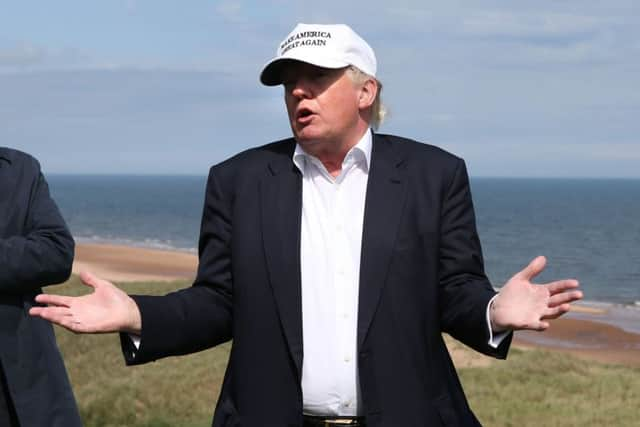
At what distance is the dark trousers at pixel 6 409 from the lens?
420cm

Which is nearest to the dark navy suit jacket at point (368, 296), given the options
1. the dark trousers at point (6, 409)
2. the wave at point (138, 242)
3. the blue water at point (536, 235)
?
the dark trousers at point (6, 409)

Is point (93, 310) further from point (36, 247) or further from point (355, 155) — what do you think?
point (36, 247)

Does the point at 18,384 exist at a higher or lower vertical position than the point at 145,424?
higher

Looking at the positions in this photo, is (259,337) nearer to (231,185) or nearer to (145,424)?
(231,185)

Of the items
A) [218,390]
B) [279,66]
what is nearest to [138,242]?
[218,390]

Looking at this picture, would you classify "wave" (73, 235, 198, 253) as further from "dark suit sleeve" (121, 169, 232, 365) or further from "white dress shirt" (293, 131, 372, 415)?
"white dress shirt" (293, 131, 372, 415)

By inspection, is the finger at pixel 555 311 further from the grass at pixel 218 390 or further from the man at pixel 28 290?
the grass at pixel 218 390

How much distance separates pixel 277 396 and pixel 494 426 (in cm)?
698

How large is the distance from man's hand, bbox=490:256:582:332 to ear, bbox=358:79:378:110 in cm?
79

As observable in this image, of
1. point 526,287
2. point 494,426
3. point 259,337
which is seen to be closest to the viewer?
point 526,287

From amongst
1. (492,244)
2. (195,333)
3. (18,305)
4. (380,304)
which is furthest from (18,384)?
(492,244)

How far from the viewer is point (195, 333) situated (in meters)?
3.33

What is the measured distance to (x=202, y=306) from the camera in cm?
333

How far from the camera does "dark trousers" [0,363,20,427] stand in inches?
165
